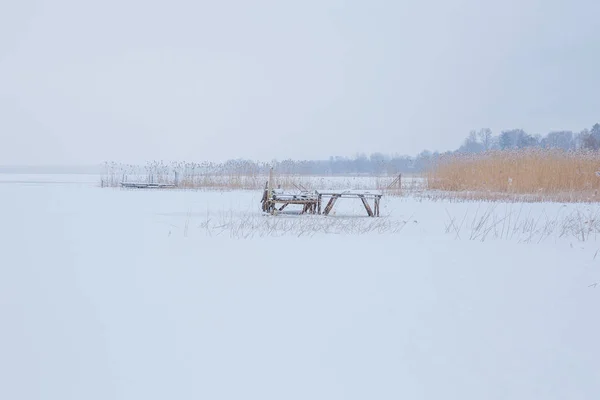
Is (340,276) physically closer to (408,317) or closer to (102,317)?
(408,317)

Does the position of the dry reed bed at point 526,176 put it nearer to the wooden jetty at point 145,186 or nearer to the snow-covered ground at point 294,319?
the snow-covered ground at point 294,319

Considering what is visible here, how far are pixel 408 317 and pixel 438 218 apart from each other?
6.68 m

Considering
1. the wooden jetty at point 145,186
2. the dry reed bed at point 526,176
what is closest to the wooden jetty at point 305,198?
the dry reed bed at point 526,176

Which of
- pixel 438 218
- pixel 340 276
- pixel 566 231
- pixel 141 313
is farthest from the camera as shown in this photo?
pixel 438 218

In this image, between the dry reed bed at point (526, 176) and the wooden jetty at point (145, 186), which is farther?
the wooden jetty at point (145, 186)

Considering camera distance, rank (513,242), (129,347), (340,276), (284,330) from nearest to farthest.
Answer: (129,347) < (284,330) < (340,276) < (513,242)

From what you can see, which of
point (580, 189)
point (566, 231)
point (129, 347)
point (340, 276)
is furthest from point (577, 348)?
point (580, 189)

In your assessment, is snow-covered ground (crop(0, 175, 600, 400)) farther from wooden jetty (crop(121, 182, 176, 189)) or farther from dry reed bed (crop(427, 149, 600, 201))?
wooden jetty (crop(121, 182, 176, 189))

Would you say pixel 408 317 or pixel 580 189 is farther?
pixel 580 189

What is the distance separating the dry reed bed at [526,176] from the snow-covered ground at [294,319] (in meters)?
8.31

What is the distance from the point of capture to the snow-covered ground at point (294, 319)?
2301 millimetres

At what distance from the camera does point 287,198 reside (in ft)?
32.4

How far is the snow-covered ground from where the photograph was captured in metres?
2.30

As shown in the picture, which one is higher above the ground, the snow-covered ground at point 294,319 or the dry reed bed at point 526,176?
the dry reed bed at point 526,176
